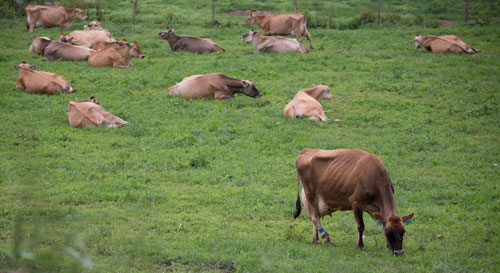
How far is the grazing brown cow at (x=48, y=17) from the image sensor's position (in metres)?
25.8

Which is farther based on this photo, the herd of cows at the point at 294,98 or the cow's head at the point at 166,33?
the cow's head at the point at 166,33

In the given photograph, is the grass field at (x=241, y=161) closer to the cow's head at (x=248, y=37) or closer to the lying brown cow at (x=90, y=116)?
the lying brown cow at (x=90, y=116)

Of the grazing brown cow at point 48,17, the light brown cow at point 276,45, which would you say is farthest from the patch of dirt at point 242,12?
the grazing brown cow at point 48,17

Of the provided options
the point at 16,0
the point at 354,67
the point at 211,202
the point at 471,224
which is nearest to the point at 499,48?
the point at 354,67

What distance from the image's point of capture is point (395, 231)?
739 cm

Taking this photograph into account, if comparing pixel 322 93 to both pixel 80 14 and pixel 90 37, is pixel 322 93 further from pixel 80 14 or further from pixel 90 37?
pixel 80 14

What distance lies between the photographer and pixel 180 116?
1516 cm

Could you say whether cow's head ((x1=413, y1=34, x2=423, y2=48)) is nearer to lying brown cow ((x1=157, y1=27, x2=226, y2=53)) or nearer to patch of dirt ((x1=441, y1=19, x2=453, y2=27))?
patch of dirt ((x1=441, y1=19, x2=453, y2=27))

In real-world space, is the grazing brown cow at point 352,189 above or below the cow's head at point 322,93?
above

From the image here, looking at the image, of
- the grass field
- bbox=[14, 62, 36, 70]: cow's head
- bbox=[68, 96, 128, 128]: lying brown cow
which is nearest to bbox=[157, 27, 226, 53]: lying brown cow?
the grass field

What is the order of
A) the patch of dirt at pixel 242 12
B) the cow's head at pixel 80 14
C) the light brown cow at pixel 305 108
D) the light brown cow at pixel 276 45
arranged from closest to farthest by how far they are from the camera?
the light brown cow at pixel 305 108, the light brown cow at pixel 276 45, the cow's head at pixel 80 14, the patch of dirt at pixel 242 12

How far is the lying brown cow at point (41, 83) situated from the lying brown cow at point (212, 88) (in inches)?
127

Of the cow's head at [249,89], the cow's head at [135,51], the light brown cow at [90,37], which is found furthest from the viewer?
the light brown cow at [90,37]

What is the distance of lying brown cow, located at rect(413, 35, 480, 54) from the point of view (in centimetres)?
2247
